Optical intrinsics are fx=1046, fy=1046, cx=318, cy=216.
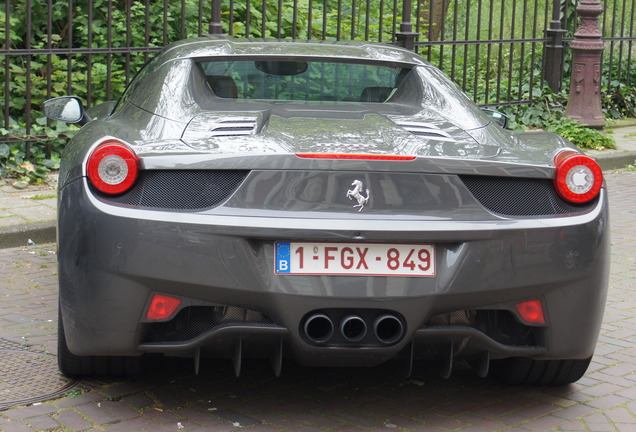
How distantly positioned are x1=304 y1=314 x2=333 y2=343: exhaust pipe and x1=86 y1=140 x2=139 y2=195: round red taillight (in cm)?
77

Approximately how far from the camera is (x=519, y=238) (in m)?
3.60

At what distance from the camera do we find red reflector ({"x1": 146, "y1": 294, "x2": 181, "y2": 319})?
3567mm

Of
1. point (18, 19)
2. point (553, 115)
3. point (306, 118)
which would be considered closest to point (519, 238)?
point (306, 118)

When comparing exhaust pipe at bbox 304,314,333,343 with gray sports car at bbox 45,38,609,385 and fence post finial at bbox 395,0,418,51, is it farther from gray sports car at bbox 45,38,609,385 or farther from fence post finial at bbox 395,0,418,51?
fence post finial at bbox 395,0,418,51

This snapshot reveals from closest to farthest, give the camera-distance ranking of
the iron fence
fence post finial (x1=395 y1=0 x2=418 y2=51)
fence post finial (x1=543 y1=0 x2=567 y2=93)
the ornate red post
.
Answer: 1. the iron fence
2. fence post finial (x1=395 y1=0 x2=418 y2=51)
3. the ornate red post
4. fence post finial (x1=543 y1=0 x2=567 y2=93)

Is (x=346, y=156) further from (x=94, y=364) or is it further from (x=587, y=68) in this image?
(x=587, y=68)

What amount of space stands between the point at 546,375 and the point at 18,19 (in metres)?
7.23

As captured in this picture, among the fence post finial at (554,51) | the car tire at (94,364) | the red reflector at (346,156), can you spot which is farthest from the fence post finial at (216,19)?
the red reflector at (346,156)

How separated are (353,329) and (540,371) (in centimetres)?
103

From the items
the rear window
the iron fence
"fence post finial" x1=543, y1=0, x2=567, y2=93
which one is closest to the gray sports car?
the rear window

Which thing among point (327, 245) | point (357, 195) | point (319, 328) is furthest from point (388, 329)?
point (357, 195)

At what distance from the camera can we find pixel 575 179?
3.76 m

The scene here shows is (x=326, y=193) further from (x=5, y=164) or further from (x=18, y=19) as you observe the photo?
(x=18, y=19)

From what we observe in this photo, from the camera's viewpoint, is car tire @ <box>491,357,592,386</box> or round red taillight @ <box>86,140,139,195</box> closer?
round red taillight @ <box>86,140,139,195</box>
